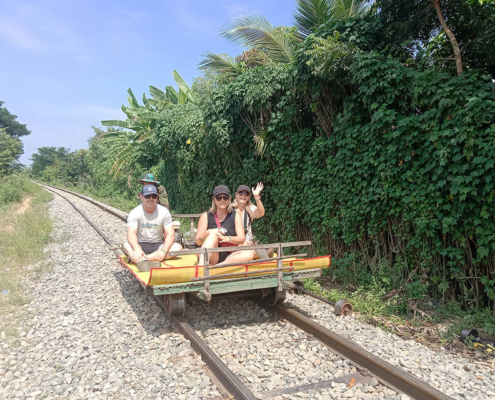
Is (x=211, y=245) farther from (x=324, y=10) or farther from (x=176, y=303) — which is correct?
(x=324, y=10)

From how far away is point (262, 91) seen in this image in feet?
28.4

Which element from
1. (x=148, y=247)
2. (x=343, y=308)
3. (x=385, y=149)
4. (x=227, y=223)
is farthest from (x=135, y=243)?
(x=385, y=149)

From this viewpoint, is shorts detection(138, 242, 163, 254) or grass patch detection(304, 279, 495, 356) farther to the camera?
shorts detection(138, 242, 163, 254)

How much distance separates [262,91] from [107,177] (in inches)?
1071

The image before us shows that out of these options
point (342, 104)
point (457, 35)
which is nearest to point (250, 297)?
point (342, 104)

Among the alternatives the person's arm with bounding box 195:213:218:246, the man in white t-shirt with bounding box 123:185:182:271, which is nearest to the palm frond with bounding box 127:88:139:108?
the man in white t-shirt with bounding box 123:185:182:271

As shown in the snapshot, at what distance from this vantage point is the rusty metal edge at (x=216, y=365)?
11.0 ft

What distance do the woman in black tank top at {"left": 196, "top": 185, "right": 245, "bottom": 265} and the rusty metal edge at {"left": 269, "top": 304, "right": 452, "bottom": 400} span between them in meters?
1.37

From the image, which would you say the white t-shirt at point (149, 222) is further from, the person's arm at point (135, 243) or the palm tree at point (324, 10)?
the palm tree at point (324, 10)

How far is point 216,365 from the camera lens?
3805mm

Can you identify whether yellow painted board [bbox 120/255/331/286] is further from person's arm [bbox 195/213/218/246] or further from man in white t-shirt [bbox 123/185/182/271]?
person's arm [bbox 195/213/218/246]

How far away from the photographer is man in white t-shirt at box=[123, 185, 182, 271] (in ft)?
19.6

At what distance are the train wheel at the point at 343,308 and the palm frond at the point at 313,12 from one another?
6.37 metres

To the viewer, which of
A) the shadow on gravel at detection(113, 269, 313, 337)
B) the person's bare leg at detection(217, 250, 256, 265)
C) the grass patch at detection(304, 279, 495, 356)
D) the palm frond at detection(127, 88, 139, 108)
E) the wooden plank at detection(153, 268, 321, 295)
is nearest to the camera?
the wooden plank at detection(153, 268, 321, 295)
